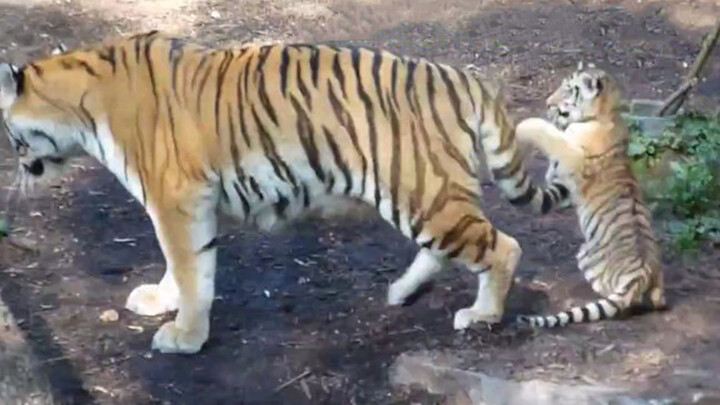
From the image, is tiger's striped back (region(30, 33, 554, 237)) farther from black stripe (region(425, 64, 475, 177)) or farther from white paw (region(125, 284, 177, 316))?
white paw (region(125, 284, 177, 316))

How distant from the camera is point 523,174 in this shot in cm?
566

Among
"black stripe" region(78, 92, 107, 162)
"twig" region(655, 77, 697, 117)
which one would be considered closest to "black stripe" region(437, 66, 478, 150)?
"black stripe" region(78, 92, 107, 162)

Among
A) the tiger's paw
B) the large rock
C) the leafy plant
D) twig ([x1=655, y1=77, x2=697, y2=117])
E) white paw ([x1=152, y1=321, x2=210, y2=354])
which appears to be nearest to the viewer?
the large rock

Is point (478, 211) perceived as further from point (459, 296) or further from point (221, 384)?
point (221, 384)

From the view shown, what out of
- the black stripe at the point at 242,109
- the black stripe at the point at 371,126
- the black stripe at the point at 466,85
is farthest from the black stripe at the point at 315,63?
the black stripe at the point at 466,85

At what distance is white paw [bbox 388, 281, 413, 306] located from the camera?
20.0 ft

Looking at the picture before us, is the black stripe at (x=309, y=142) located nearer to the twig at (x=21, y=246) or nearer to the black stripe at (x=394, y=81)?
the black stripe at (x=394, y=81)

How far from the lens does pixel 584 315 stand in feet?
18.5

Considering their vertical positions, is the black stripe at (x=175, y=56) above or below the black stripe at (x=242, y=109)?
above

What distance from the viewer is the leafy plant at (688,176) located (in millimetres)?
6609

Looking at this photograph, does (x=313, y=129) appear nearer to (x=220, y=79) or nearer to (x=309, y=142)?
(x=309, y=142)

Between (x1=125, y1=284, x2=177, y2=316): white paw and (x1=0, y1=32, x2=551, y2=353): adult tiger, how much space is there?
0.41m

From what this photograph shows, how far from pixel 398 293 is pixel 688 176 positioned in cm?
173

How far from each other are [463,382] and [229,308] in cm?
139
